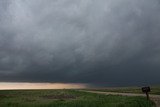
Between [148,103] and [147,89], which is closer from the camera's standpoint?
[148,103]

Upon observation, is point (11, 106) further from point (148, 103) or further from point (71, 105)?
point (148, 103)

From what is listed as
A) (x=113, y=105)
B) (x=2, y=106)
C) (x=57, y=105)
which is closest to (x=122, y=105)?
(x=113, y=105)

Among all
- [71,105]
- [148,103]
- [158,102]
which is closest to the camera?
[71,105]

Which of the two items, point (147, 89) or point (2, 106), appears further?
point (147, 89)

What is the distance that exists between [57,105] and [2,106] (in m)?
7.09

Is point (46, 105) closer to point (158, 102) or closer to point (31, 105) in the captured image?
point (31, 105)

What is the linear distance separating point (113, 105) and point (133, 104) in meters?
2.80

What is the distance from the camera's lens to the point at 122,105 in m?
43.5

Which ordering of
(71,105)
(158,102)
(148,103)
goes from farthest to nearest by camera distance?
1. (158,102)
2. (148,103)
3. (71,105)

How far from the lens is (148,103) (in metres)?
46.6

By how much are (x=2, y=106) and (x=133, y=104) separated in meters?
16.7

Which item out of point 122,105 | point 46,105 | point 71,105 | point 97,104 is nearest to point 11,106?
point 46,105

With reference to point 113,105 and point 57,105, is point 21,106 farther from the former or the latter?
point 113,105

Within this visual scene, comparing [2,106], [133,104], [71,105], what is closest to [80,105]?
[71,105]
